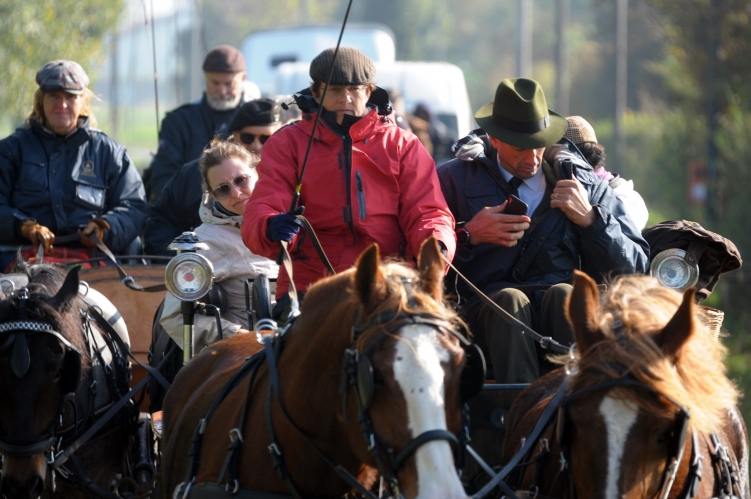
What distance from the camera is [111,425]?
5.70 m

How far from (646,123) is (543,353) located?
33004mm

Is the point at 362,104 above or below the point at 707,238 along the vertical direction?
above

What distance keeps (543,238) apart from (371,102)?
103cm

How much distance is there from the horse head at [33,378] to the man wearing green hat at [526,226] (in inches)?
72.1

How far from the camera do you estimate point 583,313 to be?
3.84 metres

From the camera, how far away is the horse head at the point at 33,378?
498 cm

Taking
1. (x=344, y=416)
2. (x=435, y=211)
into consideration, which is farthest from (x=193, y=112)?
(x=344, y=416)

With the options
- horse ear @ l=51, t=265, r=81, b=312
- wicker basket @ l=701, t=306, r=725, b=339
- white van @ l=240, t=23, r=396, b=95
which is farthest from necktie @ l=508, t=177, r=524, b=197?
white van @ l=240, t=23, r=396, b=95

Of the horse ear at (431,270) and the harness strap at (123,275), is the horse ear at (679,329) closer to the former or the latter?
the horse ear at (431,270)

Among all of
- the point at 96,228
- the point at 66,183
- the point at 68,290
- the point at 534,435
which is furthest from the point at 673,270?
the point at 66,183

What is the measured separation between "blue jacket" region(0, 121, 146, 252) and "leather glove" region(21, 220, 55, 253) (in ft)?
0.58

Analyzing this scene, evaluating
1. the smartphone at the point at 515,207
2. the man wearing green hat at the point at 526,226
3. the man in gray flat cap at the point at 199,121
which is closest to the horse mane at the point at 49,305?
the man wearing green hat at the point at 526,226

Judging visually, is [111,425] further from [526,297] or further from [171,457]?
[526,297]

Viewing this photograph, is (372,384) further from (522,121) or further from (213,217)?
(213,217)
